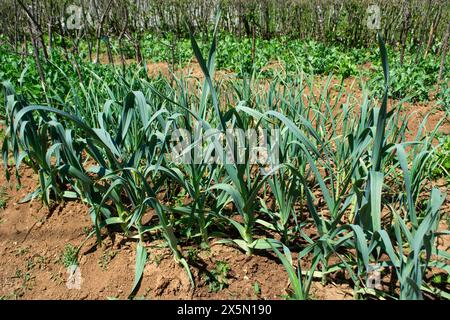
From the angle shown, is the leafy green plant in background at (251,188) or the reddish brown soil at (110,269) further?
the reddish brown soil at (110,269)

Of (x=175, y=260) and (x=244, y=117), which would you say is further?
(x=244, y=117)

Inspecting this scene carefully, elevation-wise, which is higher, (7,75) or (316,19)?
(316,19)

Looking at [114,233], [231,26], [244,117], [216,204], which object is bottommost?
[114,233]

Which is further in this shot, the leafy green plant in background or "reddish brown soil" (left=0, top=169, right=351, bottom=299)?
"reddish brown soil" (left=0, top=169, right=351, bottom=299)

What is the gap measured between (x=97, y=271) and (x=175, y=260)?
356 mm

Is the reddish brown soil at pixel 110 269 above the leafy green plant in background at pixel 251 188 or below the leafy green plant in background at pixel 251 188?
below

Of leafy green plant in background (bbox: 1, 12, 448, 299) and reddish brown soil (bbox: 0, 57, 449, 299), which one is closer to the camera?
leafy green plant in background (bbox: 1, 12, 448, 299)

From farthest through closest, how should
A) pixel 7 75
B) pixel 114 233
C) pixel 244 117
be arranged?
pixel 7 75 < pixel 244 117 < pixel 114 233

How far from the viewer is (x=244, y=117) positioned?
2096mm

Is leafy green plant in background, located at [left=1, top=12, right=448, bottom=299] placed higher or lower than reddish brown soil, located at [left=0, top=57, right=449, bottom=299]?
higher

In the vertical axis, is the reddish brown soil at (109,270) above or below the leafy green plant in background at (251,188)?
below

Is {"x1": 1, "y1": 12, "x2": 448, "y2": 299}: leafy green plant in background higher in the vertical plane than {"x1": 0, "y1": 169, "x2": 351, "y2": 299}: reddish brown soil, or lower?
higher
